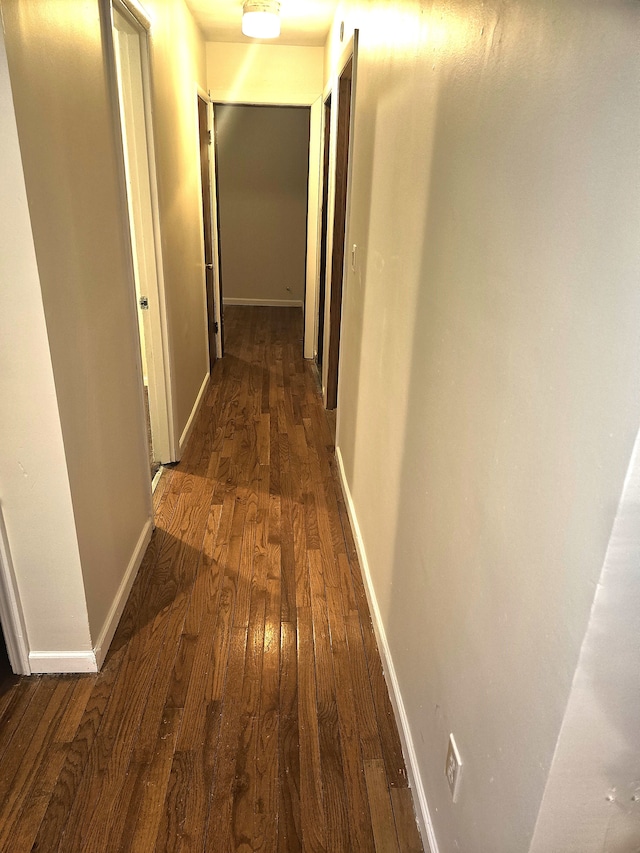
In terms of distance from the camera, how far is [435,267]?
1383 mm

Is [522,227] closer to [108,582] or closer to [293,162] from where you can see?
[108,582]

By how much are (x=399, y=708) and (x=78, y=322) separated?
143 centimetres

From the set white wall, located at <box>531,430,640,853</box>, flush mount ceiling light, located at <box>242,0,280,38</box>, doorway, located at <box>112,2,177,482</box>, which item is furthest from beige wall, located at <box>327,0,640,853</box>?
flush mount ceiling light, located at <box>242,0,280,38</box>

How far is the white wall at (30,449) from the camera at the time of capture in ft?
4.46

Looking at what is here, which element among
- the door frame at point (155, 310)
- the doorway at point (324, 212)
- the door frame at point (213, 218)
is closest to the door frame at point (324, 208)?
the doorway at point (324, 212)

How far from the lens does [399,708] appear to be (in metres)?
1.69

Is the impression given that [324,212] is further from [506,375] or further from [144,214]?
[506,375]

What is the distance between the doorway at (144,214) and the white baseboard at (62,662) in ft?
3.20

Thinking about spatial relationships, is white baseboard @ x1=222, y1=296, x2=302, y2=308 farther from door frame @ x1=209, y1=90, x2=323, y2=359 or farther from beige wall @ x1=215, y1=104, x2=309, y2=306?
door frame @ x1=209, y1=90, x2=323, y2=359

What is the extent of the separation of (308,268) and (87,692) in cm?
372

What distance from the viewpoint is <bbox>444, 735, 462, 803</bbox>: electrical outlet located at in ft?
3.86

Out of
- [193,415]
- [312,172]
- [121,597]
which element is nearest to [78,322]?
[121,597]

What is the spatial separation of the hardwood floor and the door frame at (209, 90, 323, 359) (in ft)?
8.26

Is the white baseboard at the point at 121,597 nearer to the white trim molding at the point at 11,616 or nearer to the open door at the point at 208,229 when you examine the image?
the white trim molding at the point at 11,616
